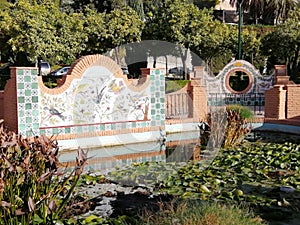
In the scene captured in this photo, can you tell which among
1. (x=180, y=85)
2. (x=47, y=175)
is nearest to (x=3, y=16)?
(x=180, y=85)

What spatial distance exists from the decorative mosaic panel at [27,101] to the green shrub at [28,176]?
16.6 ft

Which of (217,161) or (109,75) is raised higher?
(109,75)

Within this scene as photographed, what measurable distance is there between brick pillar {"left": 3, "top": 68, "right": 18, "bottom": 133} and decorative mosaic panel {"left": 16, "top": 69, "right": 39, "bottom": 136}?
0.11m

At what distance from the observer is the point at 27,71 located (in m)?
9.91

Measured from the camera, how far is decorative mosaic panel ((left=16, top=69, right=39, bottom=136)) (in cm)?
985

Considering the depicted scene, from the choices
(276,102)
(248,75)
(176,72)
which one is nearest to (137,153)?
(276,102)

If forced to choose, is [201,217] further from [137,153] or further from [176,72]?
[176,72]

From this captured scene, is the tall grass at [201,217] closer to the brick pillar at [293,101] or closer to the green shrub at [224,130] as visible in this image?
the green shrub at [224,130]

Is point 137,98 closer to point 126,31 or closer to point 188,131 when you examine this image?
point 188,131

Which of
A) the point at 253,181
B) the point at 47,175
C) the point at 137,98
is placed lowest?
the point at 253,181

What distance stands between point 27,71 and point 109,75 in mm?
2112

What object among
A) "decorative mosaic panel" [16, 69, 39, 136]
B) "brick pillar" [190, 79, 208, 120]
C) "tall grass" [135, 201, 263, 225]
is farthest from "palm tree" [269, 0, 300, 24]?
"tall grass" [135, 201, 263, 225]

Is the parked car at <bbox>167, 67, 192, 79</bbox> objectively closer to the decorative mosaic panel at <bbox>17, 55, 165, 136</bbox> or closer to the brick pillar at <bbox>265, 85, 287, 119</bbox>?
the brick pillar at <bbox>265, 85, 287, 119</bbox>

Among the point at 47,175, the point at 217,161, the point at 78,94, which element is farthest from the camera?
the point at 78,94
